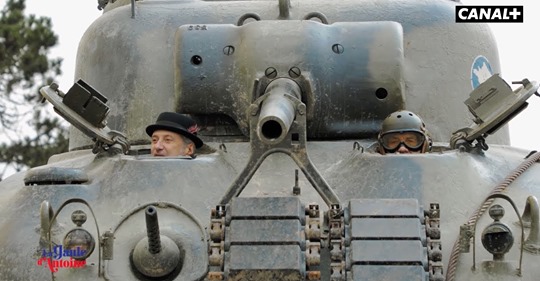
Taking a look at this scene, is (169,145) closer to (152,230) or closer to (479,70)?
(152,230)

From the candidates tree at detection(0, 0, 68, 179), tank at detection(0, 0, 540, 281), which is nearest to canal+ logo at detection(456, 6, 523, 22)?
tank at detection(0, 0, 540, 281)

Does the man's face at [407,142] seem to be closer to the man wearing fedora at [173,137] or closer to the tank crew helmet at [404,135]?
the tank crew helmet at [404,135]

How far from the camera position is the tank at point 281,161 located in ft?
26.2

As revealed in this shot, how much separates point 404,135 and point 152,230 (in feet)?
7.27

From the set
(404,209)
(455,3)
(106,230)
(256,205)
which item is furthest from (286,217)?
(455,3)

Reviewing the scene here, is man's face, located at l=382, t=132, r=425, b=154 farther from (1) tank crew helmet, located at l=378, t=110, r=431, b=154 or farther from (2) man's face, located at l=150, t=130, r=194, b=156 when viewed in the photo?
(2) man's face, located at l=150, t=130, r=194, b=156

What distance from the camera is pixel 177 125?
32.1 feet

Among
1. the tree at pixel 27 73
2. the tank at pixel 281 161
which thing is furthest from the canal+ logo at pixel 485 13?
the tree at pixel 27 73

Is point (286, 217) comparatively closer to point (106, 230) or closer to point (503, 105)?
point (106, 230)

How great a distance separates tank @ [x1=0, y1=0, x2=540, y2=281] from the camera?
8.00 metres

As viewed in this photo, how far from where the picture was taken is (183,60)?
10320 mm

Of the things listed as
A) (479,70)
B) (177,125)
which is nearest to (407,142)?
(177,125)

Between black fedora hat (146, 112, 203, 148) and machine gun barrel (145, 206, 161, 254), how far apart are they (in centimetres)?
170

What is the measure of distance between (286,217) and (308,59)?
2.35m
